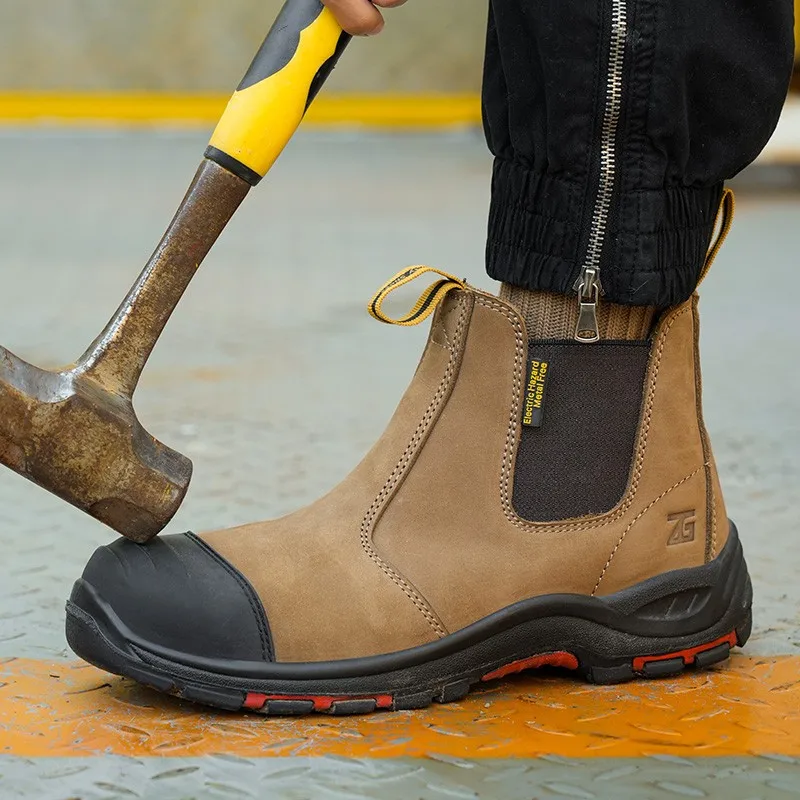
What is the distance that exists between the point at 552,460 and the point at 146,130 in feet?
26.1

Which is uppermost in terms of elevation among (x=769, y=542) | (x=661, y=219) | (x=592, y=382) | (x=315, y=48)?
(x=315, y=48)

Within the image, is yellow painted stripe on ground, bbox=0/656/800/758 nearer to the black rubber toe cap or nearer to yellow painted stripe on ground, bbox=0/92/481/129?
the black rubber toe cap

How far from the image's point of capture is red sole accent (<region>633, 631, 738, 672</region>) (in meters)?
1.23

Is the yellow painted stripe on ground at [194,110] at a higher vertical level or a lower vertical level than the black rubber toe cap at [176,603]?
higher

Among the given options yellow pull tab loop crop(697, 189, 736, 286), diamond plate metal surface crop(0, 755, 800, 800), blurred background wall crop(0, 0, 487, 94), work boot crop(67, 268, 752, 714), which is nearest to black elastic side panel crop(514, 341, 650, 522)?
work boot crop(67, 268, 752, 714)

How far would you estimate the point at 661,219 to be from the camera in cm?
114

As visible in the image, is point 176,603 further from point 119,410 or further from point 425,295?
point 425,295

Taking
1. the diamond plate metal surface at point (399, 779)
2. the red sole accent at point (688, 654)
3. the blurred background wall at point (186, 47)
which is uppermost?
the blurred background wall at point (186, 47)

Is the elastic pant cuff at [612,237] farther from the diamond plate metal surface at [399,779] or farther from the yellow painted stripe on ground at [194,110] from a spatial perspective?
the yellow painted stripe on ground at [194,110]

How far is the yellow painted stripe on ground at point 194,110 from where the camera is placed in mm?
9203

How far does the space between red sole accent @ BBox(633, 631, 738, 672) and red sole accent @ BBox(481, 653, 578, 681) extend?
0.06m

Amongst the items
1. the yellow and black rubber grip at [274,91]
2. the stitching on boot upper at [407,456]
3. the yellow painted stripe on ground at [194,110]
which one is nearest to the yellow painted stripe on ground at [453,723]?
the stitching on boot upper at [407,456]

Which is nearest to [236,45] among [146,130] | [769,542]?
[146,130]

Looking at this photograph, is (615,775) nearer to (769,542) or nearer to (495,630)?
(495,630)
